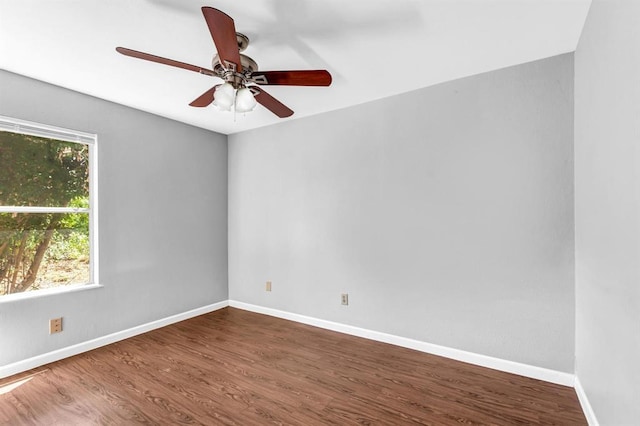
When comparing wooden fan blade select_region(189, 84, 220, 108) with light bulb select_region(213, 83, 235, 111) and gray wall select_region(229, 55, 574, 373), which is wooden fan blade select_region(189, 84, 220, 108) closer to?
light bulb select_region(213, 83, 235, 111)

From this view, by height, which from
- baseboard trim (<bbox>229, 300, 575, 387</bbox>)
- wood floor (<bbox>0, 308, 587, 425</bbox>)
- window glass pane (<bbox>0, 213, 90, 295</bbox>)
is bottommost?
wood floor (<bbox>0, 308, 587, 425</bbox>)

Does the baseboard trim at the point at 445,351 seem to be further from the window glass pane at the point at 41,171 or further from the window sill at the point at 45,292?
the window glass pane at the point at 41,171

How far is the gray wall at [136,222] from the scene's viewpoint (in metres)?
2.48

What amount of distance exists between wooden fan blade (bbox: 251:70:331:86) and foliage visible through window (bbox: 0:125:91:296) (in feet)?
7.05

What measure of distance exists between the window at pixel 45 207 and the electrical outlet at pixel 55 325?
0.29m

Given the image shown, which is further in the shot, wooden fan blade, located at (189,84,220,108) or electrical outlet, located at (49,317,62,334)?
electrical outlet, located at (49,317,62,334)

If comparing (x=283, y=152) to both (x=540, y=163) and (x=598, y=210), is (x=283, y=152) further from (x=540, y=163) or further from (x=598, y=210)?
(x=598, y=210)

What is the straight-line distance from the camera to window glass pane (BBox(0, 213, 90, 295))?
2416 mm

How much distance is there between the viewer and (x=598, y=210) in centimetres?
157

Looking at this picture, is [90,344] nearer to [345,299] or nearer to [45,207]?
[45,207]

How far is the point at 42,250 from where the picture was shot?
102 inches

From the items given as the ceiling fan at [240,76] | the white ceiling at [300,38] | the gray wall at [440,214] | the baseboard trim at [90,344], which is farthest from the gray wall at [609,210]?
the baseboard trim at [90,344]

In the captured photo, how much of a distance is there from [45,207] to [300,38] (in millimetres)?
2584

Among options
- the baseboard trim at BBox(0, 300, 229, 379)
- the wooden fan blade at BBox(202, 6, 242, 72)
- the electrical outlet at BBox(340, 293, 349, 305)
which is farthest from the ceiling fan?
the baseboard trim at BBox(0, 300, 229, 379)
